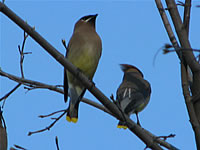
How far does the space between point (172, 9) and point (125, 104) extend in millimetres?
2971


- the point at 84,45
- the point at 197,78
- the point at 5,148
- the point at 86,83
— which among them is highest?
the point at 84,45

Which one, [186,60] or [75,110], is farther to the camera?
[75,110]

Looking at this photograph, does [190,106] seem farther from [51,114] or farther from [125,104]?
[125,104]

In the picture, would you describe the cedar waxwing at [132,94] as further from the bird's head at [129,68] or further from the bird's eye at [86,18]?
the bird's eye at [86,18]

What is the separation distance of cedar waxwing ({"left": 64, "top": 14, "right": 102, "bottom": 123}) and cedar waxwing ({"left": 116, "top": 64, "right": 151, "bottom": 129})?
1009 millimetres

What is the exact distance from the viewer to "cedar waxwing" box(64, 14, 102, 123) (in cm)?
395

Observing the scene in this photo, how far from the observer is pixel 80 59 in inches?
156

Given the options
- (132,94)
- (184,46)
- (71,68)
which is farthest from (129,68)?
(184,46)

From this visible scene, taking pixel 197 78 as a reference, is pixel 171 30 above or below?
above

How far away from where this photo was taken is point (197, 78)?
7.39 ft

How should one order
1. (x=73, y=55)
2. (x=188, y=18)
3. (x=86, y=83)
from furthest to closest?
(x=73, y=55) → (x=86, y=83) → (x=188, y=18)

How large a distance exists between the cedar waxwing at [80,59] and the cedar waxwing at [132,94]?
1.01 meters

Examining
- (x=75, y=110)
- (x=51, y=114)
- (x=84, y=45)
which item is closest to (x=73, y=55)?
(x=84, y=45)

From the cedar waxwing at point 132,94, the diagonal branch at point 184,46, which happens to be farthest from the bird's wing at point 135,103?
the diagonal branch at point 184,46
